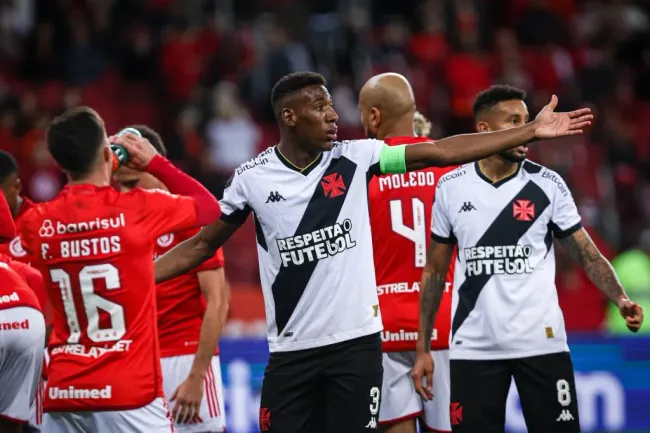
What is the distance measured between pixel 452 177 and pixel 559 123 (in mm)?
1658

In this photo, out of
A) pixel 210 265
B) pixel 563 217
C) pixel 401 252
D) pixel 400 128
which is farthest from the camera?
pixel 400 128

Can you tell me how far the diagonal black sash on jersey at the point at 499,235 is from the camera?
285 inches

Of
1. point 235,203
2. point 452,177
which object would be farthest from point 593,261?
point 235,203

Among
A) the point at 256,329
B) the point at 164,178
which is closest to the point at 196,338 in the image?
the point at 164,178

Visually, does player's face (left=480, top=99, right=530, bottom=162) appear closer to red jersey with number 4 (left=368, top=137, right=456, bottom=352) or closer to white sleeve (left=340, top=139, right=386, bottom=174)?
red jersey with number 4 (left=368, top=137, right=456, bottom=352)

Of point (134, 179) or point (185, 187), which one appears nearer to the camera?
point (185, 187)

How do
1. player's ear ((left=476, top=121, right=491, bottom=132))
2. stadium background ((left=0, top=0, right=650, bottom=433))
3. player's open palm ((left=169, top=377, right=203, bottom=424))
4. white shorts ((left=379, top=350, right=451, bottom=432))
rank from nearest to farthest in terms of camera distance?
player's open palm ((left=169, top=377, right=203, bottom=424)) → player's ear ((left=476, top=121, right=491, bottom=132)) → white shorts ((left=379, top=350, right=451, bottom=432)) → stadium background ((left=0, top=0, right=650, bottom=433))

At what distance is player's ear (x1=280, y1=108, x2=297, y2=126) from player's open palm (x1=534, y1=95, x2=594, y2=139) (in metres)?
1.41

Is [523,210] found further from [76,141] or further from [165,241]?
[76,141]

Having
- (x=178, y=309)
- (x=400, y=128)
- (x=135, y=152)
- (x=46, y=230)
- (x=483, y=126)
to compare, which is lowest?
(x=178, y=309)

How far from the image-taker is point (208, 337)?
23.4 feet

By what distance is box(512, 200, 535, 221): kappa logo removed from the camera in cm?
726

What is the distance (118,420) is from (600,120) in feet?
49.7

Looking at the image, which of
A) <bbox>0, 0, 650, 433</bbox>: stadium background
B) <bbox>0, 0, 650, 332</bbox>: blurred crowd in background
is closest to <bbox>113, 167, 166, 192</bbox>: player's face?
<bbox>0, 0, 650, 433</bbox>: stadium background
